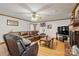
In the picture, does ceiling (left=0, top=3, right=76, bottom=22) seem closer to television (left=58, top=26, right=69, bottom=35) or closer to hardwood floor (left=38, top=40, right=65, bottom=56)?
television (left=58, top=26, right=69, bottom=35)

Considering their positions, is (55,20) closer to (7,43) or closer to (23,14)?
(23,14)

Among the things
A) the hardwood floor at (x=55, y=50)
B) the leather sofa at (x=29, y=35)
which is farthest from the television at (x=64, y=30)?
the leather sofa at (x=29, y=35)

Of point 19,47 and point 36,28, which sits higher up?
point 36,28

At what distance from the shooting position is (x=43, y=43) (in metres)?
2.42

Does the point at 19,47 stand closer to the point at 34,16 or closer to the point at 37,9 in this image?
the point at 34,16

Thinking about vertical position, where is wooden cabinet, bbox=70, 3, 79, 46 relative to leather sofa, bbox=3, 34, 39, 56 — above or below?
above

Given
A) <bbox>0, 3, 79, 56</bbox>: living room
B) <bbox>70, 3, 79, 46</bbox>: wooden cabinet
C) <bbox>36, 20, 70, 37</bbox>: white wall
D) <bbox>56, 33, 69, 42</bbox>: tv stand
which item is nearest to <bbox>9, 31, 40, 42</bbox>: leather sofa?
<bbox>0, 3, 79, 56</bbox>: living room

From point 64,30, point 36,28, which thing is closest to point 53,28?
point 64,30

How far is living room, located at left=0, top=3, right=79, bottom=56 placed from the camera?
7.71 ft

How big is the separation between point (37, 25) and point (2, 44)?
0.67m

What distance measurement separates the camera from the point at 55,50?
2.38 metres

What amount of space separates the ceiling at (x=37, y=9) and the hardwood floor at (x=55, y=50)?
469mm

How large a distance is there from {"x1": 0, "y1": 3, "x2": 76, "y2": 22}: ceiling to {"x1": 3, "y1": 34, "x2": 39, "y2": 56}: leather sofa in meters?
0.39

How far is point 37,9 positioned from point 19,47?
712 mm
